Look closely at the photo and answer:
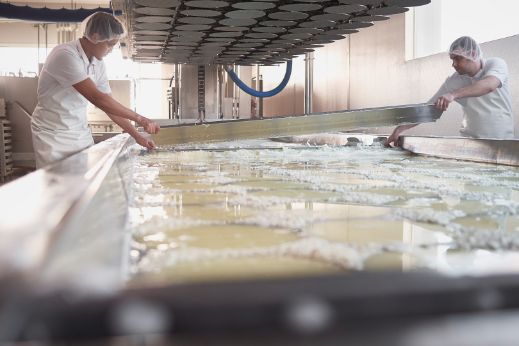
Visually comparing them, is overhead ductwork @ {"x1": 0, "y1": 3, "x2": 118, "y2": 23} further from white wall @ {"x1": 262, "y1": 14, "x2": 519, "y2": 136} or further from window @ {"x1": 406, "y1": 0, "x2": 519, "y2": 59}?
window @ {"x1": 406, "y1": 0, "x2": 519, "y2": 59}

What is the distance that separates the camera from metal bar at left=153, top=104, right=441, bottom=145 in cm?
267

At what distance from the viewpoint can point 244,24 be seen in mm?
3049

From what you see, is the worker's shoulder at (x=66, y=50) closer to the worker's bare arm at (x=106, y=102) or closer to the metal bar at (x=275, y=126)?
the worker's bare arm at (x=106, y=102)

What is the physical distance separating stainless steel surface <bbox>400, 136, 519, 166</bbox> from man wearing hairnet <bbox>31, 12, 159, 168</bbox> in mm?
1428

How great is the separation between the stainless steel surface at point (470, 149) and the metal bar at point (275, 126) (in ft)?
0.70

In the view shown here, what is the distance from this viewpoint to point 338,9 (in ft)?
8.71

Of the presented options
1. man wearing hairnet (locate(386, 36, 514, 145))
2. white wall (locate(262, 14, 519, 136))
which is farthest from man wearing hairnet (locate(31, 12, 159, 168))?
white wall (locate(262, 14, 519, 136))

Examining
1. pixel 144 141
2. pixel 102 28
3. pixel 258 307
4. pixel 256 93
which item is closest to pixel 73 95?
pixel 102 28

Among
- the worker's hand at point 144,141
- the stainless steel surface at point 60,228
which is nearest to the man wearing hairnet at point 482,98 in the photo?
the worker's hand at point 144,141

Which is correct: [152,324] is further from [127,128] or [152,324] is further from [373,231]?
[127,128]

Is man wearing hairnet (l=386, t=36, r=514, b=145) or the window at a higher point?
the window

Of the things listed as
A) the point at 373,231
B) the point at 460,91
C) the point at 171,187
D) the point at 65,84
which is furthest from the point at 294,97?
the point at 373,231

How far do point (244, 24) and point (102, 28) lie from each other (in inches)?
32.0

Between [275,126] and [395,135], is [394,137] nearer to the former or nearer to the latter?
[395,135]
